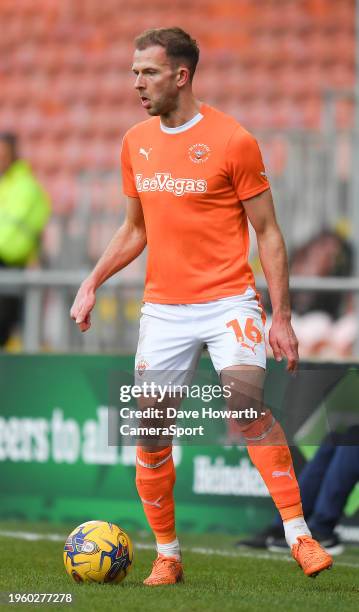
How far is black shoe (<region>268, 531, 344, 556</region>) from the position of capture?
290 inches

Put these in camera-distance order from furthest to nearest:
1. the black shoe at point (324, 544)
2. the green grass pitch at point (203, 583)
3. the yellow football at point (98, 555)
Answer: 1. the black shoe at point (324, 544)
2. the yellow football at point (98, 555)
3. the green grass pitch at point (203, 583)

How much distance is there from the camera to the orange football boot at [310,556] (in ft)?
17.4

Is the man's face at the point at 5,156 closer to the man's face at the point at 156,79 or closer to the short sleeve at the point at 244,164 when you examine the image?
the man's face at the point at 156,79

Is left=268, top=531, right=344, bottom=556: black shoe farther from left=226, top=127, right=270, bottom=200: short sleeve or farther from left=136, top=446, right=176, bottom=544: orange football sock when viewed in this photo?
left=226, top=127, right=270, bottom=200: short sleeve

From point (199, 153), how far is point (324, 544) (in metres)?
2.69

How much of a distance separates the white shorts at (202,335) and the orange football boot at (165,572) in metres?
0.75

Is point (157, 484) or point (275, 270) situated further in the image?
point (157, 484)

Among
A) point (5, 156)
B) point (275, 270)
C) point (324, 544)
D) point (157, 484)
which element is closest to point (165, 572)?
point (157, 484)

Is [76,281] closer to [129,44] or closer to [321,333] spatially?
[321,333]

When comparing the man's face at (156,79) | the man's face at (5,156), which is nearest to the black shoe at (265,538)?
the man's face at (156,79)

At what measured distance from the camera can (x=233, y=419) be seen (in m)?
5.61

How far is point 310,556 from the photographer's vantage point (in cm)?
535

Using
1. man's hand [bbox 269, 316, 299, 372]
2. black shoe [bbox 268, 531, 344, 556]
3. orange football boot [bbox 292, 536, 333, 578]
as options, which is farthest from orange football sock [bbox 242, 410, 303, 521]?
black shoe [bbox 268, 531, 344, 556]

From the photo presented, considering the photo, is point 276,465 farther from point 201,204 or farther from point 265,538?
point 265,538
